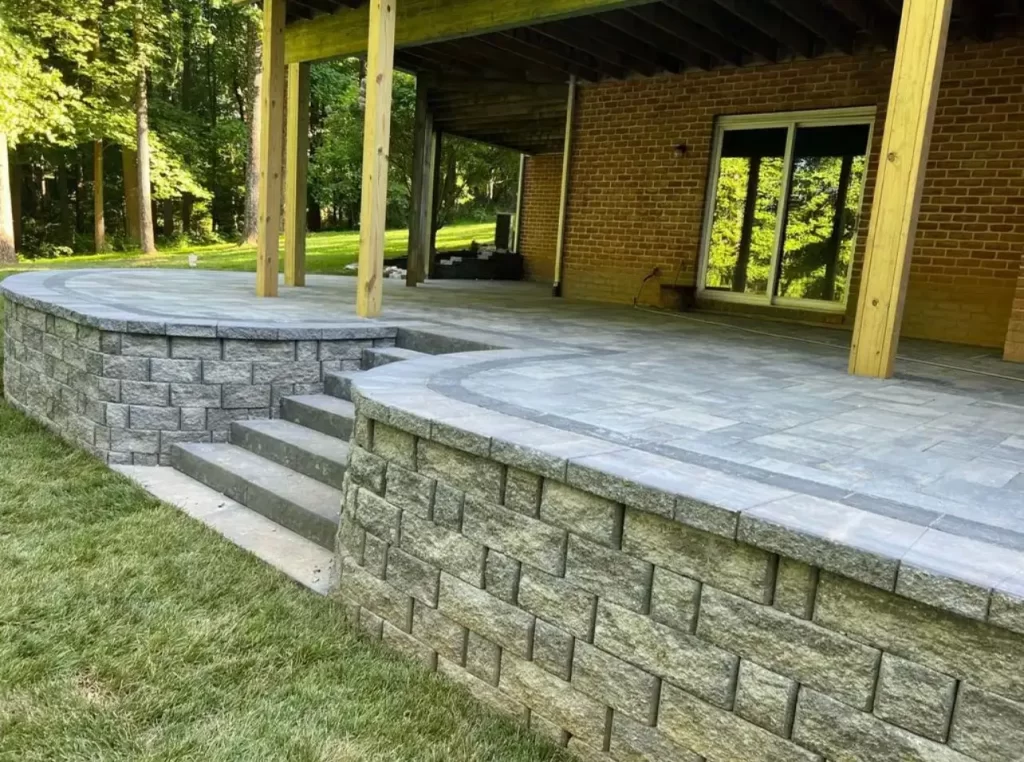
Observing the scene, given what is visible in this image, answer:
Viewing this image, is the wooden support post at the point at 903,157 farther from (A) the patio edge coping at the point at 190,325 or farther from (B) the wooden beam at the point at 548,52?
(B) the wooden beam at the point at 548,52

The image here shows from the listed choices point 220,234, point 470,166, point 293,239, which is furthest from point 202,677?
point 220,234

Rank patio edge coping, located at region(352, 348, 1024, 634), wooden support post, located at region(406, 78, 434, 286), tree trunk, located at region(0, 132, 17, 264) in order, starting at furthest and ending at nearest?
tree trunk, located at region(0, 132, 17, 264), wooden support post, located at region(406, 78, 434, 286), patio edge coping, located at region(352, 348, 1024, 634)

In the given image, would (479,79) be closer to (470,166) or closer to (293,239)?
(293,239)

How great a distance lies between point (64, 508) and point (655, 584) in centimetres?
293

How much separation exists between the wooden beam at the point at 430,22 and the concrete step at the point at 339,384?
2.70 m

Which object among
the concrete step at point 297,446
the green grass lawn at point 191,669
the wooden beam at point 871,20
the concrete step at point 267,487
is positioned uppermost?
the wooden beam at point 871,20

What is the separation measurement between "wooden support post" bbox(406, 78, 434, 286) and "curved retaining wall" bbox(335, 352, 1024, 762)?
662 centimetres

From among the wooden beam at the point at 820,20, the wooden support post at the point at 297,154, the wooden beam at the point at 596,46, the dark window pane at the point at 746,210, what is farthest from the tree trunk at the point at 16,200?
the wooden beam at the point at 820,20

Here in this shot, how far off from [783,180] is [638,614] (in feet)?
20.5


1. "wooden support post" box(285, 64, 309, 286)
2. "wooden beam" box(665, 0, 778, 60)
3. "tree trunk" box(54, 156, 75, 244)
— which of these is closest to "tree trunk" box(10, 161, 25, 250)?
"tree trunk" box(54, 156, 75, 244)

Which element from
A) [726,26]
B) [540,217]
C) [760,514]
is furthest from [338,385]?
[540,217]

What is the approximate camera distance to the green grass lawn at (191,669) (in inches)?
75.4

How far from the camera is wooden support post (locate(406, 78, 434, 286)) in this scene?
354 inches

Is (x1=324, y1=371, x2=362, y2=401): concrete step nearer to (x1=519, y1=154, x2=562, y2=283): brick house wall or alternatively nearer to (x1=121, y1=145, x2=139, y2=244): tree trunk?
(x1=519, y1=154, x2=562, y2=283): brick house wall
